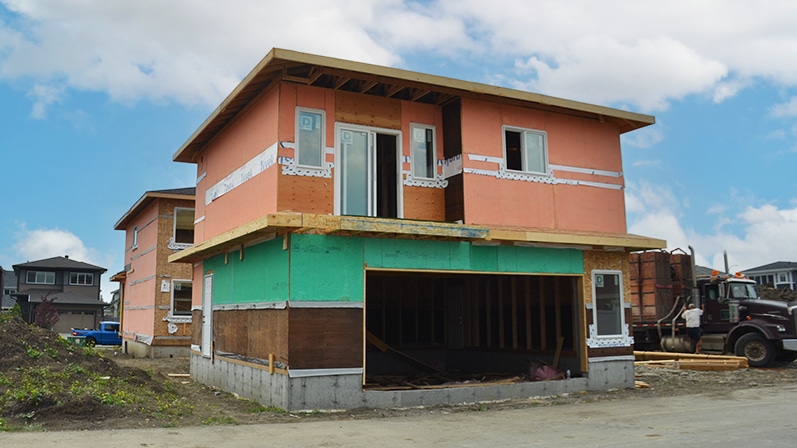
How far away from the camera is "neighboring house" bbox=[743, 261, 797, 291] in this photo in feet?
192

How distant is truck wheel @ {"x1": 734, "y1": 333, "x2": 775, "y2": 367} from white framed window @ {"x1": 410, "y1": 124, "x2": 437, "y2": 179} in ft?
44.8

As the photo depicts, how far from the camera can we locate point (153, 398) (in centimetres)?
1334

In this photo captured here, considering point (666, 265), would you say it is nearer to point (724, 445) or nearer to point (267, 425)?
point (724, 445)

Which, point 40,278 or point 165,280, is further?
point 40,278

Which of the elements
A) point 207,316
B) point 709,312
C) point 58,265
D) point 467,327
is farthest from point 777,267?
point 58,265

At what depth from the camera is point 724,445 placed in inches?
366

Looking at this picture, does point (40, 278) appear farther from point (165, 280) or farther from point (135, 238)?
point (165, 280)

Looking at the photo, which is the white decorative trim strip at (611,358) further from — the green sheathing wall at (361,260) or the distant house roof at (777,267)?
the distant house roof at (777,267)

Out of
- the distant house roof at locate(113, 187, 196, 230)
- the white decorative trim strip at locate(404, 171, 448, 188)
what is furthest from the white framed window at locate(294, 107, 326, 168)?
the distant house roof at locate(113, 187, 196, 230)

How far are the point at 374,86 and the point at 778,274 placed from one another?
57.5 meters

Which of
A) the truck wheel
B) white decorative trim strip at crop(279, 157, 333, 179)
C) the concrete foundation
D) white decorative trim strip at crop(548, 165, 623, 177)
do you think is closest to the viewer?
the concrete foundation

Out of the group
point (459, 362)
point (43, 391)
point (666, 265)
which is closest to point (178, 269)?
point (459, 362)

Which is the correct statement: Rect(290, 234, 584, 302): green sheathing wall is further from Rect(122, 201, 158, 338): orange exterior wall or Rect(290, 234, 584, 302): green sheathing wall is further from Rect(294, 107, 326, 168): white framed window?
Rect(122, 201, 158, 338): orange exterior wall

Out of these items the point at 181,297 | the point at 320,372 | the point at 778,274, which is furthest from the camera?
the point at 778,274
